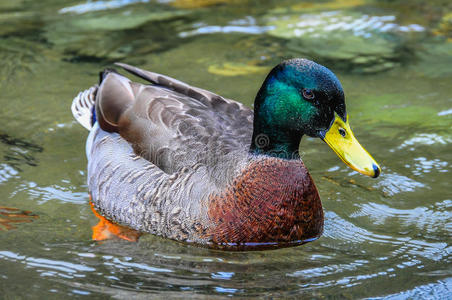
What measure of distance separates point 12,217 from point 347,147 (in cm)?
305

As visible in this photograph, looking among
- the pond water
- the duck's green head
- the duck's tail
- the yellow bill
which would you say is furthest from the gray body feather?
the yellow bill

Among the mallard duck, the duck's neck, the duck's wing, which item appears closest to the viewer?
the mallard duck

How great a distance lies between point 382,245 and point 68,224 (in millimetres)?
2728

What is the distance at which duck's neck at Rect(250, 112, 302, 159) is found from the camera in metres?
5.93

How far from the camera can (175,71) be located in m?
9.70

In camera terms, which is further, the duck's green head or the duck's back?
the duck's back

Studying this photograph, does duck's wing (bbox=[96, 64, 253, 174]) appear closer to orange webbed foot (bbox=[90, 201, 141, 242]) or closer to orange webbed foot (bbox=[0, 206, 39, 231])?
orange webbed foot (bbox=[90, 201, 141, 242])

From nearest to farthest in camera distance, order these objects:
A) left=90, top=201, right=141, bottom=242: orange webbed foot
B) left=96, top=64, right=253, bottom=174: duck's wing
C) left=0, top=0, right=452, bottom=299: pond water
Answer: left=0, top=0, right=452, bottom=299: pond water < left=96, top=64, right=253, bottom=174: duck's wing < left=90, top=201, right=141, bottom=242: orange webbed foot

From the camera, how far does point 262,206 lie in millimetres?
5957

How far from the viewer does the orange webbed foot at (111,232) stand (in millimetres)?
6418

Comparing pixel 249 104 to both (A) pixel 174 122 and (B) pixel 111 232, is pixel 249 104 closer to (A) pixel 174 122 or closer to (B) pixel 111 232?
(A) pixel 174 122

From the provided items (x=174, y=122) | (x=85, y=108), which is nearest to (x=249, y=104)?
(x=85, y=108)

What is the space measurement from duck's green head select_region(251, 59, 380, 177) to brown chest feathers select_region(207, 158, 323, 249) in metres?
0.29

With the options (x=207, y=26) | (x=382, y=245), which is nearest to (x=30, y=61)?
(x=207, y=26)
